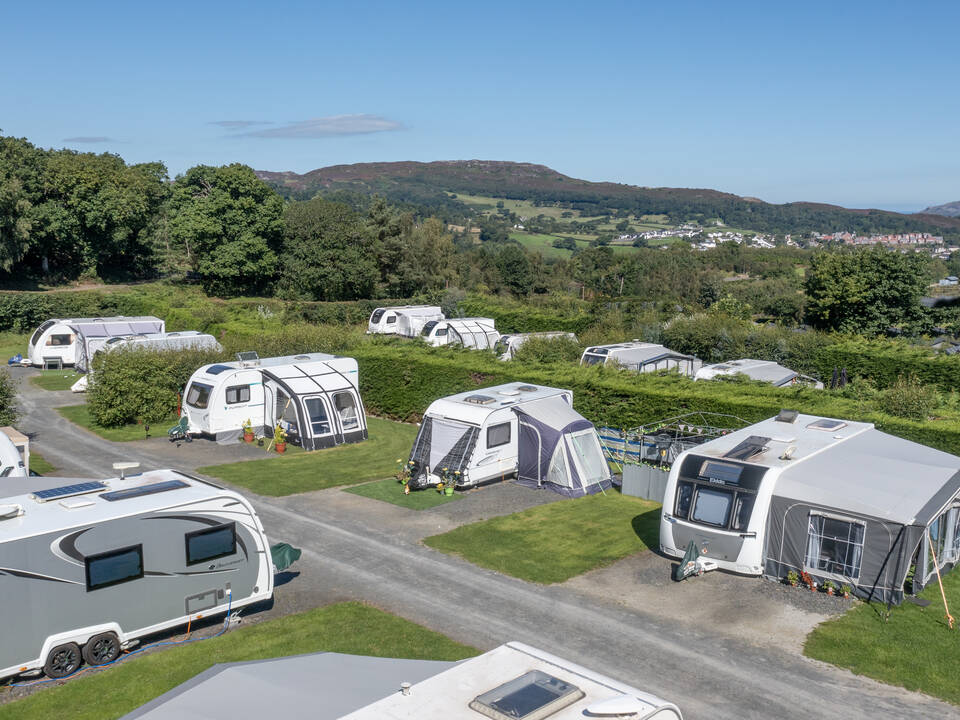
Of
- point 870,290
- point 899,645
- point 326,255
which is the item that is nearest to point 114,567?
point 899,645

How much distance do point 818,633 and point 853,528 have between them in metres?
1.87

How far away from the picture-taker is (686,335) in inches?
1315

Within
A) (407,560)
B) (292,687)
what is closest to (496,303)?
(407,560)

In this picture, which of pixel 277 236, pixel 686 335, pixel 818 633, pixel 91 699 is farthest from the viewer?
pixel 277 236

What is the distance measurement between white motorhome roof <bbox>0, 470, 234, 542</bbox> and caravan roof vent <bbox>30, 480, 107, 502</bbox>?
14 mm

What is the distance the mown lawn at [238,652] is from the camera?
9.41 metres

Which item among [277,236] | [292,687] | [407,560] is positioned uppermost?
[277,236]

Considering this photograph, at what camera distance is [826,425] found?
16031mm

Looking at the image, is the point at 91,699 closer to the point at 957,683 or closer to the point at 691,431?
the point at 957,683

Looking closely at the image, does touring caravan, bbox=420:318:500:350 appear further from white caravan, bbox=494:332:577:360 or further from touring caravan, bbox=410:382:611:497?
touring caravan, bbox=410:382:611:497

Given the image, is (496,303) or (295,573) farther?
(496,303)

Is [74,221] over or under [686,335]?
over

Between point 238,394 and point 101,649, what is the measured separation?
1252 centimetres

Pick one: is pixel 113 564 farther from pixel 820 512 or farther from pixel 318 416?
pixel 318 416
